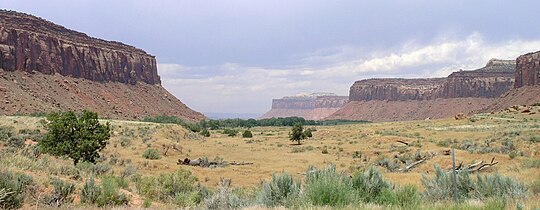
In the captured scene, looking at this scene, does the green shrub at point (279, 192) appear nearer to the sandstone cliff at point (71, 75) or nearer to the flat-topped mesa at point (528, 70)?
the sandstone cliff at point (71, 75)

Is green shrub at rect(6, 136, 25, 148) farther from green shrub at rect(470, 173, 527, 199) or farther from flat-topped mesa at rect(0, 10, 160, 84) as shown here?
flat-topped mesa at rect(0, 10, 160, 84)

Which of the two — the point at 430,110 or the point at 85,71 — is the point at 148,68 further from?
the point at 430,110

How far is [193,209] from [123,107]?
110819 mm

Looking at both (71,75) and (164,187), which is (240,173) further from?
(71,75)

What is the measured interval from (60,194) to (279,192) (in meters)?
5.51

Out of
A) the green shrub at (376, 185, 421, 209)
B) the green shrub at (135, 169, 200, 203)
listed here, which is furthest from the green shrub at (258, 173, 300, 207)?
the green shrub at (135, 169, 200, 203)

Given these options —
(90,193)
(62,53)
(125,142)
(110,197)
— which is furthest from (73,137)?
(62,53)

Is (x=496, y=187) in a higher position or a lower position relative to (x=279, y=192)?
lower

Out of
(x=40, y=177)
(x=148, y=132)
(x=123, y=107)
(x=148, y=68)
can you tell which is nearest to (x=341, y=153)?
(x=148, y=132)

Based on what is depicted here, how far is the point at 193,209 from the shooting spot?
885 cm

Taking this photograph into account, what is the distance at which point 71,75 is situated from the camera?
116062 mm

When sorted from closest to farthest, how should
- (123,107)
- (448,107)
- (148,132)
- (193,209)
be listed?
1. (193,209)
2. (148,132)
3. (123,107)
4. (448,107)

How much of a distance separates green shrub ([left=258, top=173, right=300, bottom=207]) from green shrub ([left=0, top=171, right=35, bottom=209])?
17.2ft

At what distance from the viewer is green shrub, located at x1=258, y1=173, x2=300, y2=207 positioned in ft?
30.7
